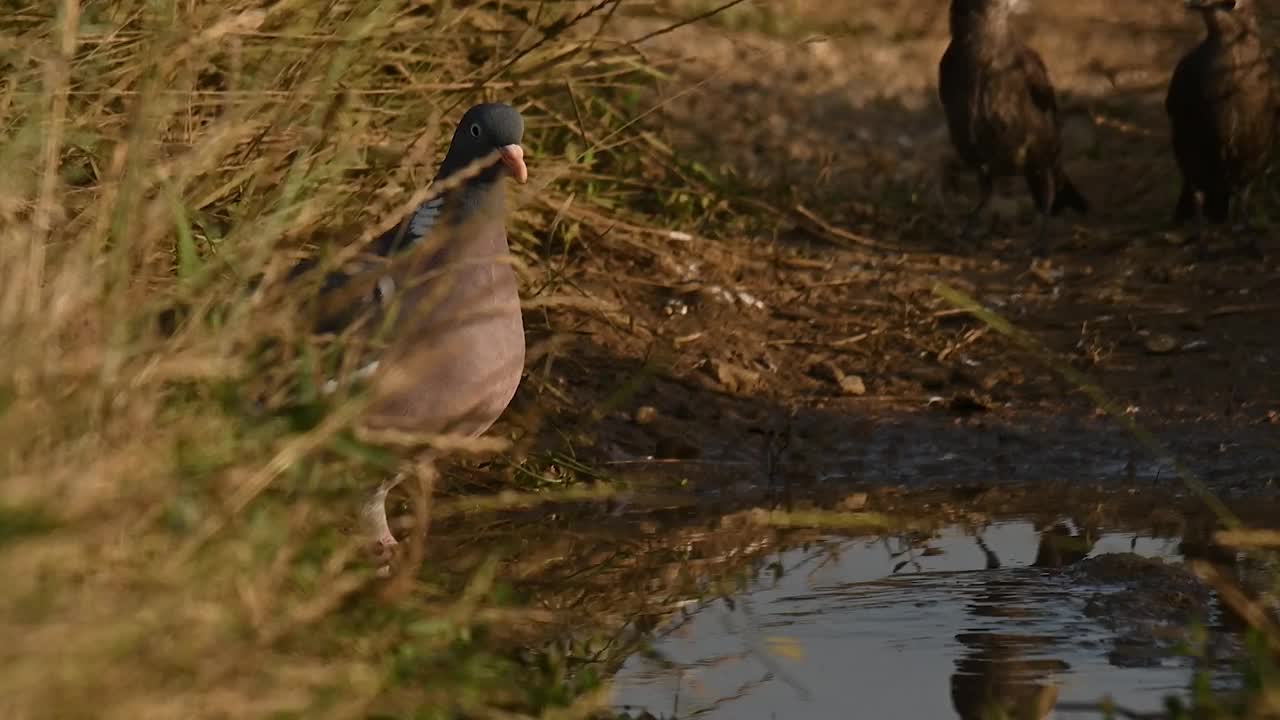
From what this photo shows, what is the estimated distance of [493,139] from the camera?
190 inches

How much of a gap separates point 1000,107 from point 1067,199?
43 cm

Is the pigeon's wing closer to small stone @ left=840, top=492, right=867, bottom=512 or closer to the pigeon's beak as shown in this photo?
the pigeon's beak

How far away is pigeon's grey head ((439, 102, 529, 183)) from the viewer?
15.6 feet

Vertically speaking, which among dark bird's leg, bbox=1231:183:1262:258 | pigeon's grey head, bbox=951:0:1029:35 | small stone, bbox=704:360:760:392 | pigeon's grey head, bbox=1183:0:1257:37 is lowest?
dark bird's leg, bbox=1231:183:1262:258

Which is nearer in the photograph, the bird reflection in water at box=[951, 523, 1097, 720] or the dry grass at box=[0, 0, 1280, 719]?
the dry grass at box=[0, 0, 1280, 719]

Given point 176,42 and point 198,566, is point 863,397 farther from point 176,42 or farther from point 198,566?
point 198,566

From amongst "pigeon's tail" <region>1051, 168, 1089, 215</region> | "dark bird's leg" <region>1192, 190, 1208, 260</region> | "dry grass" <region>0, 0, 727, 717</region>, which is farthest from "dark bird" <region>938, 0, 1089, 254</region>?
"dry grass" <region>0, 0, 727, 717</region>

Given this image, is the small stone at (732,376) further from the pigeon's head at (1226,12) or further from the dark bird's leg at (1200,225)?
the pigeon's head at (1226,12)

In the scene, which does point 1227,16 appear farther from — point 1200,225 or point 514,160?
point 514,160

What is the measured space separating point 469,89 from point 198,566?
3035 mm

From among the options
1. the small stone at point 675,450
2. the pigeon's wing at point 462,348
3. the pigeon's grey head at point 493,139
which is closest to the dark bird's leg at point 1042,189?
the small stone at point 675,450

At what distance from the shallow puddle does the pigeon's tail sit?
3.06 meters

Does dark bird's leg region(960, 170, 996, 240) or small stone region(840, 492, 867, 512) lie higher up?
small stone region(840, 492, 867, 512)

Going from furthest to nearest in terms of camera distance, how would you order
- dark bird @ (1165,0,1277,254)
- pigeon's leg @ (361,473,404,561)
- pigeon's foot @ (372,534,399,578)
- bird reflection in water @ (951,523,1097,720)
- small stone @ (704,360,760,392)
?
dark bird @ (1165,0,1277,254)
small stone @ (704,360,760,392)
pigeon's leg @ (361,473,404,561)
pigeon's foot @ (372,534,399,578)
bird reflection in water @ (951,523,1097,720)
